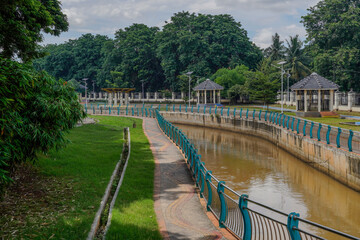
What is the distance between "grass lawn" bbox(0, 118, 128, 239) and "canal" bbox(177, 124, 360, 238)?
647cm

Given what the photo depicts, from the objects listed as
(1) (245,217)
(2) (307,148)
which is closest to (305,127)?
(2) (307,148)

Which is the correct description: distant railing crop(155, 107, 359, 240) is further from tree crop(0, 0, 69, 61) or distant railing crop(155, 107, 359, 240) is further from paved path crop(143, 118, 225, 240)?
tree crop(0, 0, 69, 61)

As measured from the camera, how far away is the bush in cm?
757

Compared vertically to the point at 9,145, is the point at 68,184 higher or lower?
lower

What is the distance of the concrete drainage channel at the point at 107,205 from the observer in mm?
8047

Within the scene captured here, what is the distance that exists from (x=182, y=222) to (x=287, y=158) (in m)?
16.9

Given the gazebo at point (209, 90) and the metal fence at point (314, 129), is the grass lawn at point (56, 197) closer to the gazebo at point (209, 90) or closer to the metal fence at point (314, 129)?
the metal fence at point (314, 129)

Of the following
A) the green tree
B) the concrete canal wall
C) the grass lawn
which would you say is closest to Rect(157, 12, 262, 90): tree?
the green tree

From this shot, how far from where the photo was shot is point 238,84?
191ft

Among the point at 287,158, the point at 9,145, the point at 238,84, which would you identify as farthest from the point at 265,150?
the point at 238,84

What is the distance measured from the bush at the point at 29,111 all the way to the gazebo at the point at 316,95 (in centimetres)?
2794

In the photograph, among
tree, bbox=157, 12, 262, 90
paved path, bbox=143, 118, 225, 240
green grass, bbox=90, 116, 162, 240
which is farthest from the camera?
tree, bbox=157, 12, 262, 90

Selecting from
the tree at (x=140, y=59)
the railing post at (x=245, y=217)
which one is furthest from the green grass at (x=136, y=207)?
the tree at (x=140, y=59)

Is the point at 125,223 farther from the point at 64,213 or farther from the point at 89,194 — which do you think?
the point at 89,194
